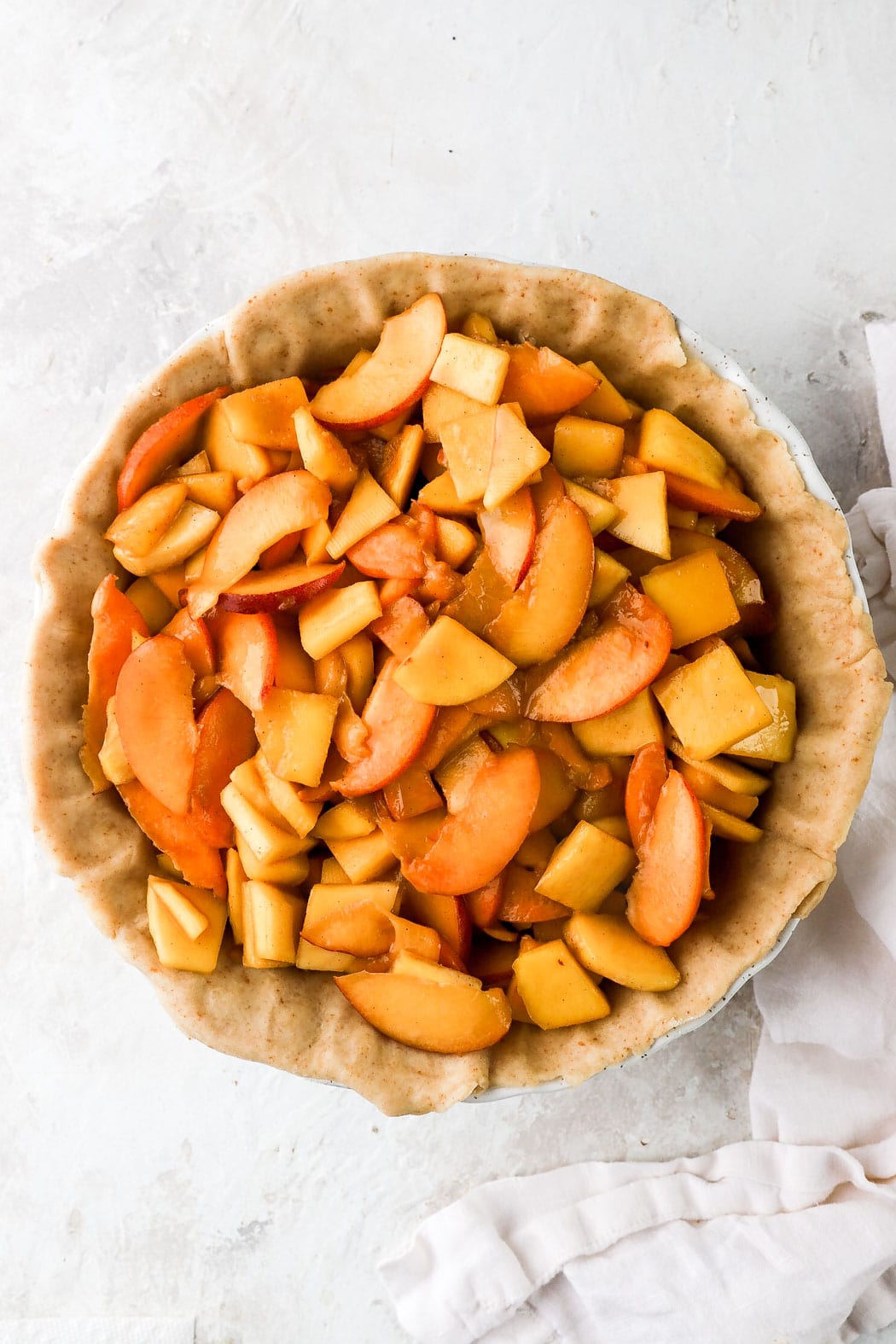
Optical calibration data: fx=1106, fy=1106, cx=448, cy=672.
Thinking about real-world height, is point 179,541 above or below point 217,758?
above

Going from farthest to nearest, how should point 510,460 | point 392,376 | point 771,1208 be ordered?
point 771,1208 → point 392,376 → point 510,460

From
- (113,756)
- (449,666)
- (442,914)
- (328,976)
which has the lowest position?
(328,976)

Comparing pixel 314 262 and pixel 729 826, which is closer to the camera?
pixel 729 826

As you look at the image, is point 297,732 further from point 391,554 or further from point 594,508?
point 594,508

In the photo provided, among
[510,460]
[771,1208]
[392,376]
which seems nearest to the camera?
[510,460]

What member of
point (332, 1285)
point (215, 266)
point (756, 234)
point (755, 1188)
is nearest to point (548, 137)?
point (756, 234)

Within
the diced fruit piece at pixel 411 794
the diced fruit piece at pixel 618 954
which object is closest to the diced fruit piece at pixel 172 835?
the diced fruit piece at pixel 411 794

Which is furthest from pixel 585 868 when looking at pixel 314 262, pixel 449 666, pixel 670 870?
pixel 314 262
